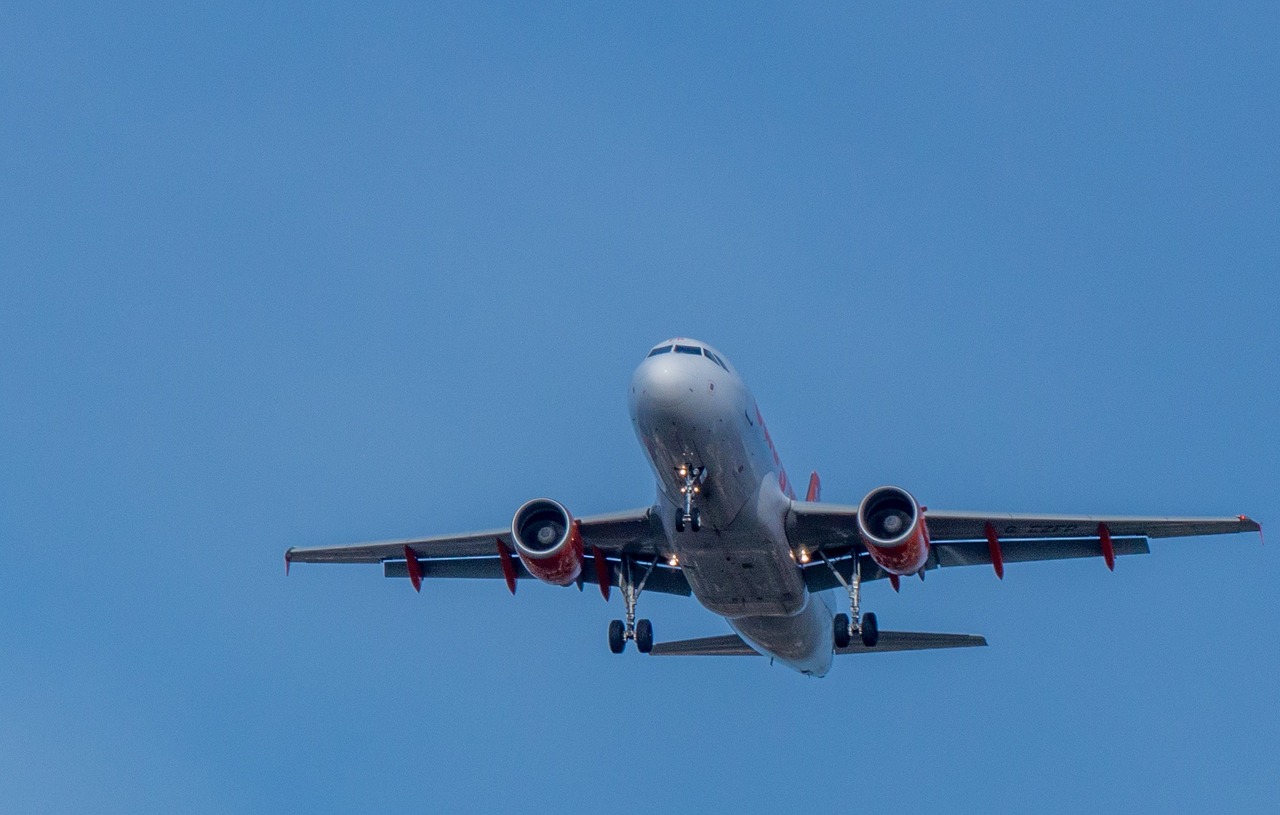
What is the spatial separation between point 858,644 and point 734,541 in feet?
25.3

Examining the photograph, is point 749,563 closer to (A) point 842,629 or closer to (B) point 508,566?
(A) point 842,629

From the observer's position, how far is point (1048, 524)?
128 ft

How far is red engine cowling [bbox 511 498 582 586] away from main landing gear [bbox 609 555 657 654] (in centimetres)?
158

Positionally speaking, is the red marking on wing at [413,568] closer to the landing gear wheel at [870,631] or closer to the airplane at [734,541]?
the airplane at [734,541]

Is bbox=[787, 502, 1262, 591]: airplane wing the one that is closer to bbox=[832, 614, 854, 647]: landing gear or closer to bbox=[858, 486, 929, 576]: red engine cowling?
bbox=[858, 486, 929, 576]: red engine cowling

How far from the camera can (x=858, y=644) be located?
43219mm

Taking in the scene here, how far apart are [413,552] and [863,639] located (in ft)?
35.5

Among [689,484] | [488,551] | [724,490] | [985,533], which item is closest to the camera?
[689,484]

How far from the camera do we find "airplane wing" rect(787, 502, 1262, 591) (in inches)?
1505

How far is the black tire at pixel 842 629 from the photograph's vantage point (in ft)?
128

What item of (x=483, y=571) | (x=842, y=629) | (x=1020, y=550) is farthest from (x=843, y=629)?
(x=483, y=571)

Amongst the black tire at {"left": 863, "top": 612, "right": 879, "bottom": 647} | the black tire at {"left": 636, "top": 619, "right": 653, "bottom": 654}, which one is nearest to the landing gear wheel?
the black tire at {"left": 863, "top": 612, "right": 879, "bottom": 647}

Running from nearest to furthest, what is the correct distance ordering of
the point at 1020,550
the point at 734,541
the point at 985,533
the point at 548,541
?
1. the point at 734,541
2. the point at 548,541
3. the point at 985,533
4. the point at 1020,550

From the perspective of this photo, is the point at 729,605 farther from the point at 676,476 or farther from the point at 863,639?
the point at 676,476
